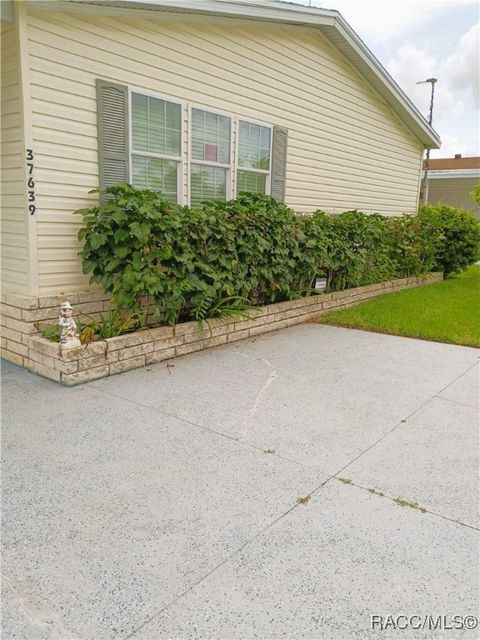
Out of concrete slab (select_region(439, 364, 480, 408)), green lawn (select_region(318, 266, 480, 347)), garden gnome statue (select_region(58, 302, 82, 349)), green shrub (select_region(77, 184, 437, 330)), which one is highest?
green shrub (select_region(77, 184, 437, 330))

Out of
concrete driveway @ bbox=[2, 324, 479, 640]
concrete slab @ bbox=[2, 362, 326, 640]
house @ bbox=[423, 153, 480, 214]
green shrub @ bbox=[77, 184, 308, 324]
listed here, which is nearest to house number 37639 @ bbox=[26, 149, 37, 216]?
green shrub @ bbox=[77, 184, 308, 324]

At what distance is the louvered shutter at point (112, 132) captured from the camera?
480 centimetres

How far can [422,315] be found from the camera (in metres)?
7.00

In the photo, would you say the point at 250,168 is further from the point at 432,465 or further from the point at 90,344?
the point at 432,465

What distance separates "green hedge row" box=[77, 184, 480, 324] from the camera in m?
4.47

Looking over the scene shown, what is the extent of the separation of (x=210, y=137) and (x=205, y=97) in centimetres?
45

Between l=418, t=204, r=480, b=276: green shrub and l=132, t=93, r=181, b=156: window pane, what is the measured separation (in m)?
6.75

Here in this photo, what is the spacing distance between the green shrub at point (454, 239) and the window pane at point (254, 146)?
16.3 ft

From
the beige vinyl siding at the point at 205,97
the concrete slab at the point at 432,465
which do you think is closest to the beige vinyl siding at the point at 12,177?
the beige vinyl siding at the point at 205,97

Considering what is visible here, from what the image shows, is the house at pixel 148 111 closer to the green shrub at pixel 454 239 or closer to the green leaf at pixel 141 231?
the green leaf at pixel 141 231

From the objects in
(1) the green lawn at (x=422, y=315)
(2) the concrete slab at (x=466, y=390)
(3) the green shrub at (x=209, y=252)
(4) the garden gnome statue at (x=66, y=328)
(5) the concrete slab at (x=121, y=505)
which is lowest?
(5) the concrete slab at (x=121, y=505)

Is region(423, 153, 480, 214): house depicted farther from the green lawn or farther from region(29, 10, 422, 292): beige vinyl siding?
the green lawn

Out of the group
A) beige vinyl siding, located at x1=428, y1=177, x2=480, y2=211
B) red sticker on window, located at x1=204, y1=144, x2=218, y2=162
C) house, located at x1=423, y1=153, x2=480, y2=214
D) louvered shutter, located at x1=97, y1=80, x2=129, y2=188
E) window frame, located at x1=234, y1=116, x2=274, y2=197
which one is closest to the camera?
louvered shutter, located at x1=97, y1=80, x2=129, y2=188

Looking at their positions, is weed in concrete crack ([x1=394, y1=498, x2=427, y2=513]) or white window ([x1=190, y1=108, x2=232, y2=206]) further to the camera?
white window ([x1=190, y1=108, x2=232, y2=206])
